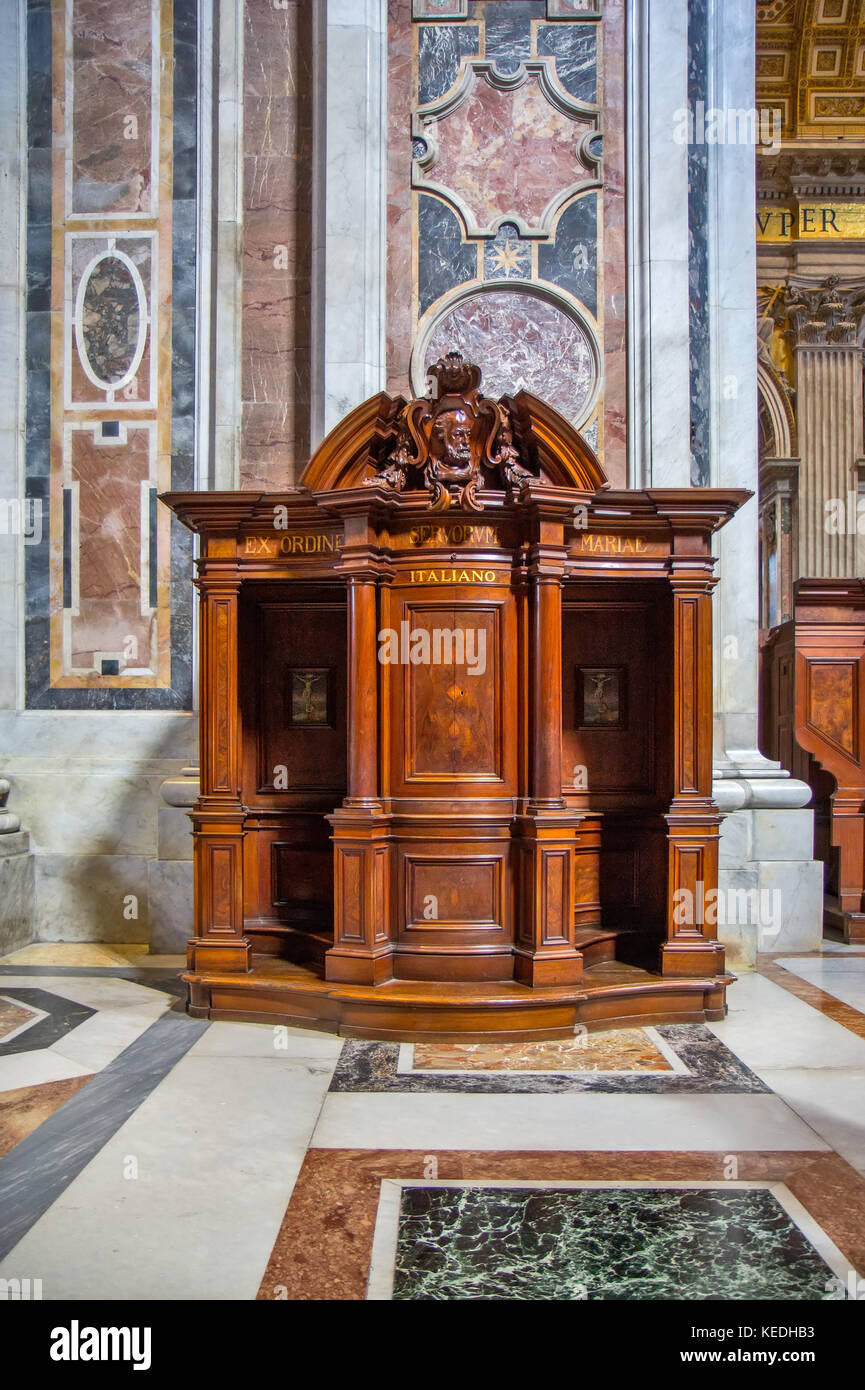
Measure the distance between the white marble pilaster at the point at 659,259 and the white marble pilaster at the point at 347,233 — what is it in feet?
6.11

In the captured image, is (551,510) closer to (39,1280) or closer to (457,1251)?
(457,1251)

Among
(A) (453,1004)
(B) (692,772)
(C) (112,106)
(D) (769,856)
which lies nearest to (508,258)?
(C) (112,106)

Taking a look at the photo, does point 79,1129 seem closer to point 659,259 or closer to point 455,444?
point 455,444

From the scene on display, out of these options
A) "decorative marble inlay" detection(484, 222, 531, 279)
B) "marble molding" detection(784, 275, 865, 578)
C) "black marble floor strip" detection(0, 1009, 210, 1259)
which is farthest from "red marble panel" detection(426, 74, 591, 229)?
"marble molding" detection(784, 275, 865, 578)

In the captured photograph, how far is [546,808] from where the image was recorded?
16.7 feet

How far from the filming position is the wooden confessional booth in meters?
5.05

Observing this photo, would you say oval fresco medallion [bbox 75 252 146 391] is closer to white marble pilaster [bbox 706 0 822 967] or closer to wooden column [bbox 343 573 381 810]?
wooden column [bbox 343 573 381 810]

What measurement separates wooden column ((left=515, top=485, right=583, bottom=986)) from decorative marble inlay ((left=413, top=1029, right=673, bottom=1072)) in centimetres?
34

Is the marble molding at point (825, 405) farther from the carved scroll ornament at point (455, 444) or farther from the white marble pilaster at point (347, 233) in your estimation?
the carved scroll ornament at point (455, 444)

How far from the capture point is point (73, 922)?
23.6 ft

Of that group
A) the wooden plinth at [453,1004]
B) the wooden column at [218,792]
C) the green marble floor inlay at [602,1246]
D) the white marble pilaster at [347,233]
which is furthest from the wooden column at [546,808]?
the white marble pilaster at [347,233]

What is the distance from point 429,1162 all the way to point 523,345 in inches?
231

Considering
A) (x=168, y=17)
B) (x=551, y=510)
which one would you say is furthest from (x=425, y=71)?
(x=551, y=510)

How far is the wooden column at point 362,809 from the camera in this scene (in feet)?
16.5
